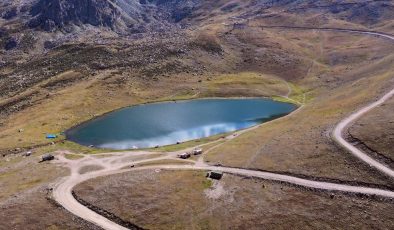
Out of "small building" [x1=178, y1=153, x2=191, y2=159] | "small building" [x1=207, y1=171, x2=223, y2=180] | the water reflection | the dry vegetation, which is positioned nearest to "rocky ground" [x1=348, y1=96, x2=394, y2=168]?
the dry vegetation

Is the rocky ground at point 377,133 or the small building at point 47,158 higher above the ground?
the rocky ground at point 377,133

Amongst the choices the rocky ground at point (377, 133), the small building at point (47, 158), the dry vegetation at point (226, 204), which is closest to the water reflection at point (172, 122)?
the small building at point (47, 158)

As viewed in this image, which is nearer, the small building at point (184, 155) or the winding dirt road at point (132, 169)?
the winding dirt road at point (132, 169)

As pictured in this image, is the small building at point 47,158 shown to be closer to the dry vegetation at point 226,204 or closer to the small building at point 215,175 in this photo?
the dry vegetation at point 226,204

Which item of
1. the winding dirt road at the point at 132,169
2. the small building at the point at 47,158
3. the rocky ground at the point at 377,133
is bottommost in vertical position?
the small building at the point at 47,158

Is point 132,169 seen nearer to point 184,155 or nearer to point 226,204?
point 184,155

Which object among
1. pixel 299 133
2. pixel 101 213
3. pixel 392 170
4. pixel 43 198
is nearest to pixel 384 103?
pixel 299 133

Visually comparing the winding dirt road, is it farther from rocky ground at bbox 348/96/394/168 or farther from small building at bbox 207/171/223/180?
small building at bbox 207/171/223/180

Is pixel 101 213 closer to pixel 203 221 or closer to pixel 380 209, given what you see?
pixel 203 221

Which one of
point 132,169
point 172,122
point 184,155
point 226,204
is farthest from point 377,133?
point 172,122
